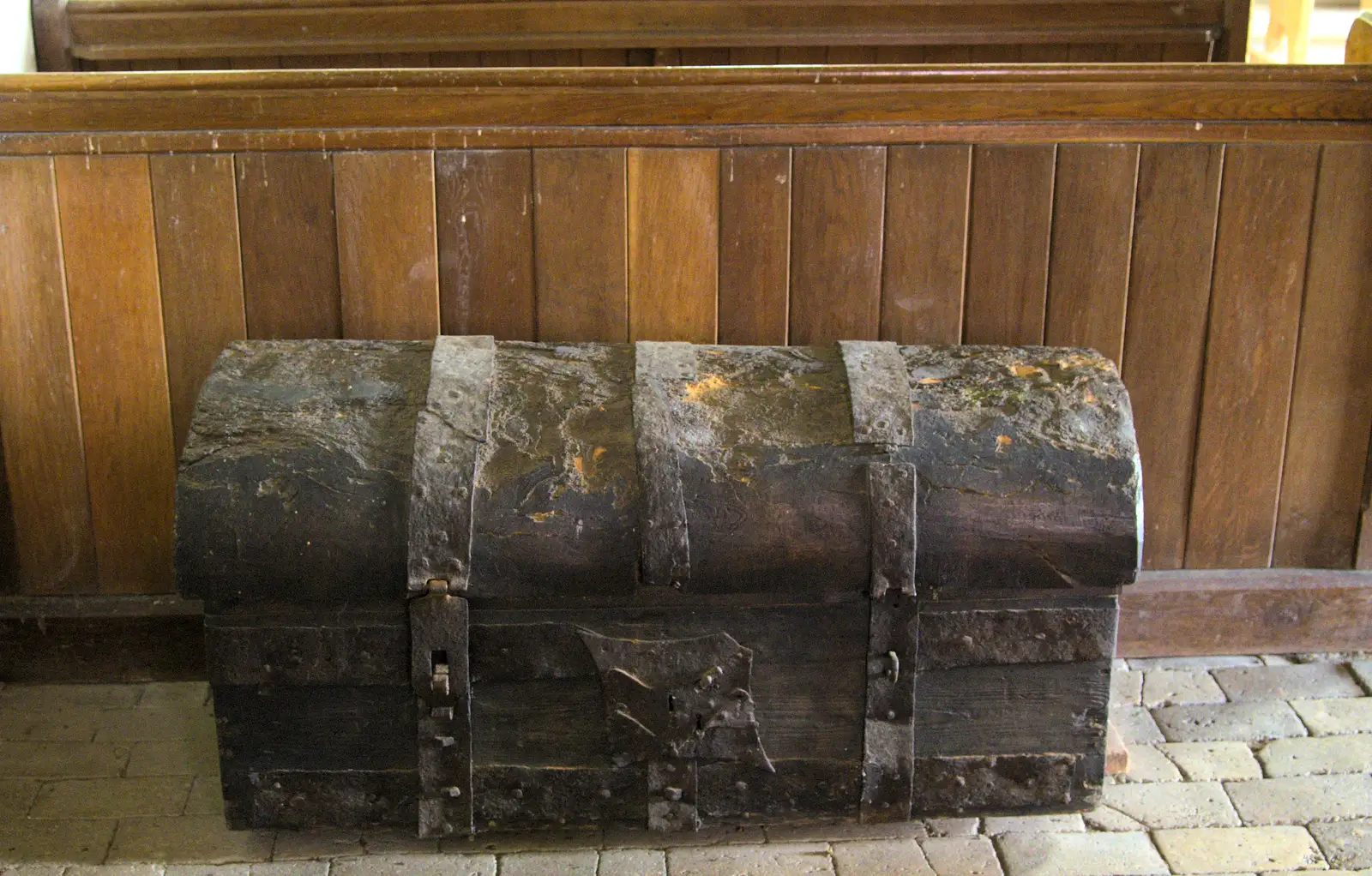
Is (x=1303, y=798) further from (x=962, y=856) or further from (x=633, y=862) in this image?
(x=633, y=862)

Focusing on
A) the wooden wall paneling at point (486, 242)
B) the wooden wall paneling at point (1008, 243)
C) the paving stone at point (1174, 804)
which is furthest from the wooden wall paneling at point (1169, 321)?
the wooden wall paneling at point (486, 242)

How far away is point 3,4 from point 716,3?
1.57 meters

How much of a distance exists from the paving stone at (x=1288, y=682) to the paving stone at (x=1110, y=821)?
1.57 feet

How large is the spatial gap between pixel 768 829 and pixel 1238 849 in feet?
2.42

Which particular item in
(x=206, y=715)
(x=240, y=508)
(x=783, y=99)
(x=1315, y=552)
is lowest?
(x=206, y=715)

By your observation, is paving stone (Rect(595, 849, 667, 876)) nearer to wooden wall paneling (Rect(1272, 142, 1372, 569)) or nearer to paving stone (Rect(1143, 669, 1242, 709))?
paving stone (Rect(1143, 669, 1242, 709))

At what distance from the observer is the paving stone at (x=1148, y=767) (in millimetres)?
2135

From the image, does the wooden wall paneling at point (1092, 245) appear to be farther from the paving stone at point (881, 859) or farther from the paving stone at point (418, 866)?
the paving stone at point (418, 866)

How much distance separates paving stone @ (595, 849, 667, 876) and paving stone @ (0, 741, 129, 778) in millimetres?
875

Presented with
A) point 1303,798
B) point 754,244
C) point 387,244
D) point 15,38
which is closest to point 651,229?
point 754,244

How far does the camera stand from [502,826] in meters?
1.89

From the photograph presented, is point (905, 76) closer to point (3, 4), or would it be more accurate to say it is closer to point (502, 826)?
point (502, 826)

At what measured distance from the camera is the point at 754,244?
223cm

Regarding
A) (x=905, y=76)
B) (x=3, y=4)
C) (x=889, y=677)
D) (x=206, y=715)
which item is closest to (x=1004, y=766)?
(x=889, y=677)
